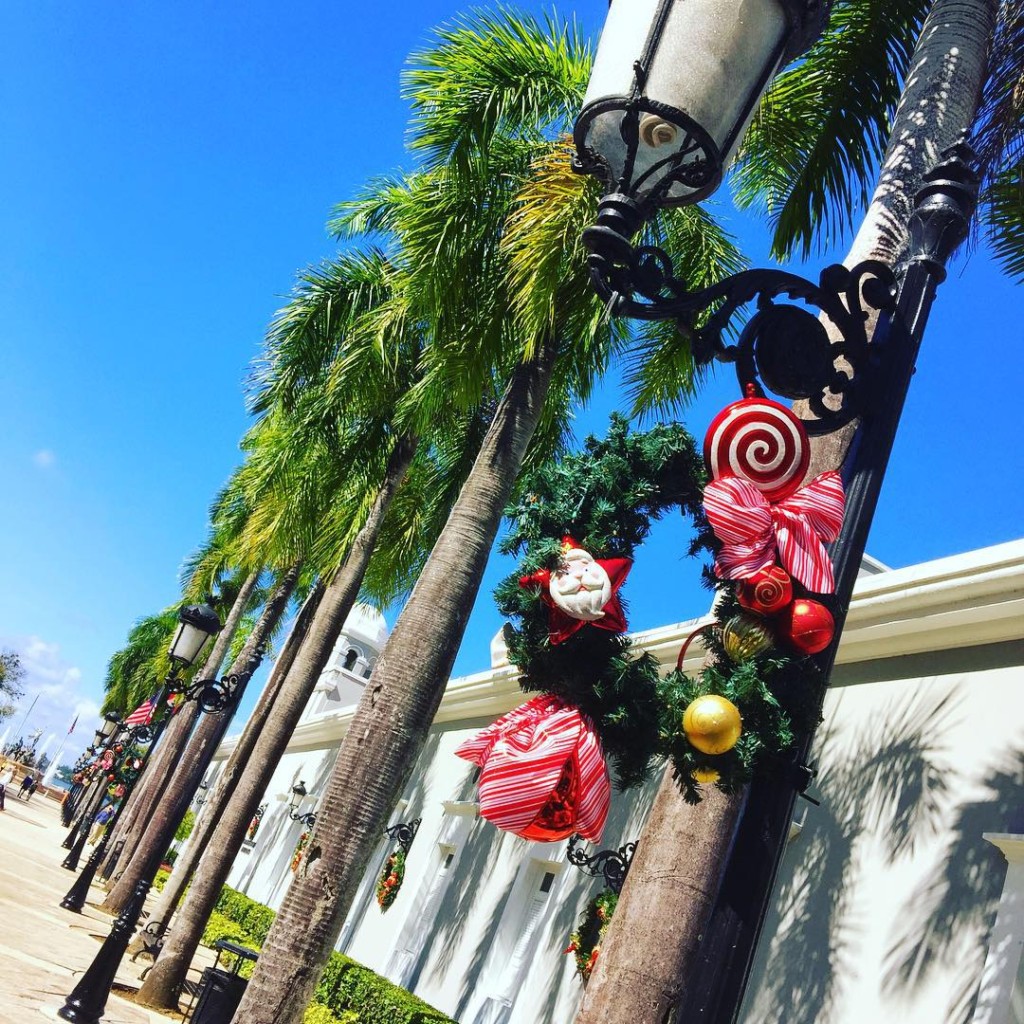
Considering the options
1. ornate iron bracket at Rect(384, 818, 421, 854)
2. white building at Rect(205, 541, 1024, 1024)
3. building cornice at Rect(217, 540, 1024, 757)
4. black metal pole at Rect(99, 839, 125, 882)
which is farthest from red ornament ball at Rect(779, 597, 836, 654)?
black metal pole at Rect(99, 839, 125, 882)

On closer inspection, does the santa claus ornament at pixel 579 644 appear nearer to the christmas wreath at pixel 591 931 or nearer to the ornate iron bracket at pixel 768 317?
the ornate iron bracket at pixel 768 317

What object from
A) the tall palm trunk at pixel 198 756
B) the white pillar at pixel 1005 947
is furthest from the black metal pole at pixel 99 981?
the white pillar at pixel 1005 947

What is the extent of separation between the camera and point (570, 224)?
795 cm

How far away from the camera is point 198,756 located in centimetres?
1366

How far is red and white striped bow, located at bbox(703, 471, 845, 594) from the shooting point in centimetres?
214

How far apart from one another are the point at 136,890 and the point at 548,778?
9.83 metres

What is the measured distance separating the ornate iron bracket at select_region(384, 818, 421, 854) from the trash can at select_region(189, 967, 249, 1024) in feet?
19.0

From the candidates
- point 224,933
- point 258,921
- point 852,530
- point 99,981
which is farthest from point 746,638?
point 258,921

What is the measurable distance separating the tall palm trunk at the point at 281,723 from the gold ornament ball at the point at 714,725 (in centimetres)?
998

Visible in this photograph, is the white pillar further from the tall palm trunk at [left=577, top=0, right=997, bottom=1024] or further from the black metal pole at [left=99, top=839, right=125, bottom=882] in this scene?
the black metal pole at [left=99, top=839, right=125, bottom=882]

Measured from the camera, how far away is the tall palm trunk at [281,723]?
438 inches

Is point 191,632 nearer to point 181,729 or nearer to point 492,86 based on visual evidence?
point 492,86

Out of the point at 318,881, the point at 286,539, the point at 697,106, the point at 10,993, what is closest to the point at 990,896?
the point at 318,881

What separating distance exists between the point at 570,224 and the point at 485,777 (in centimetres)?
609
